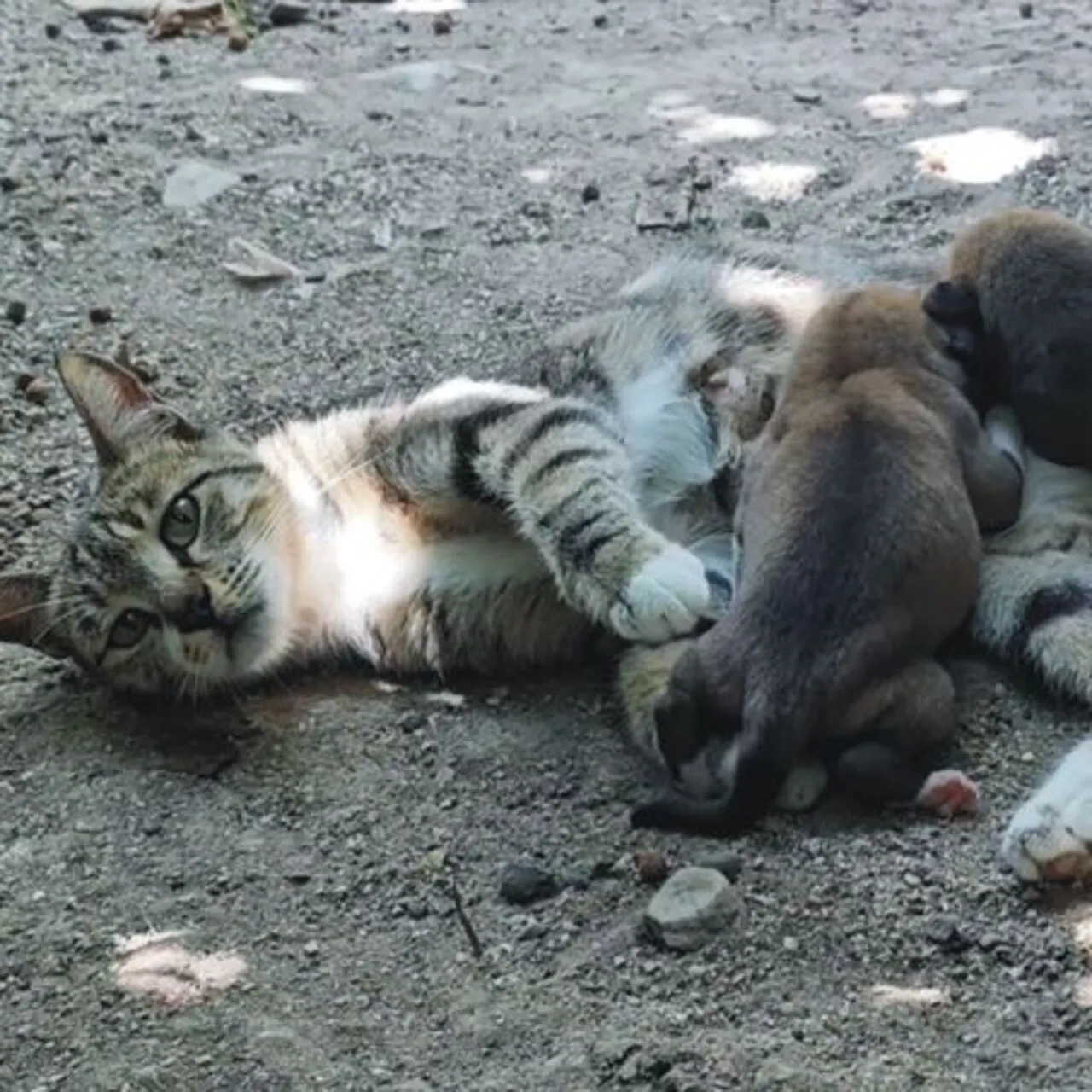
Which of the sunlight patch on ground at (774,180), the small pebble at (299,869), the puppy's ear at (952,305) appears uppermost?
the puppy's ear at (952,305)

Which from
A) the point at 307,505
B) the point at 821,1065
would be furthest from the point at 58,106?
the point at 821,1065

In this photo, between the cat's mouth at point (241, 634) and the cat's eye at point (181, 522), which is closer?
the cat's mouth at point (241, 634)

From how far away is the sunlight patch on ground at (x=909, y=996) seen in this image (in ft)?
11.3

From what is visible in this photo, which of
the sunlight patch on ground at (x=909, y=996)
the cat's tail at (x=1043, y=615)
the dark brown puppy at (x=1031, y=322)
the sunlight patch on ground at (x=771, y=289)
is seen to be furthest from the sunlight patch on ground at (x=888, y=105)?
the sunlight patch on ground at (x=909, y=996)

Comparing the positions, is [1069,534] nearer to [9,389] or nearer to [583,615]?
[583,615]

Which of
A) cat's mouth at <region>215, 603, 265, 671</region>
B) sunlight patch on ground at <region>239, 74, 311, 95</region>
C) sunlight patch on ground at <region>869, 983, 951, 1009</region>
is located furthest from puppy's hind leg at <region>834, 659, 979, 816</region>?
sunlight patch on ground at <region>239, 74, 311, 95</region>

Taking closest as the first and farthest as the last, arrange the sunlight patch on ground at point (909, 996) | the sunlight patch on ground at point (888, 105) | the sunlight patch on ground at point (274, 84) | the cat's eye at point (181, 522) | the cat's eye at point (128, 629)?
the sunlight patch on ground at point (909, 996)
the cat's eye at point (128, 629)
the cat's eye at point (181, 522)
the sunlight patch on ground at point (888, 105)
the sunlight patch on ground at point (274, 84)

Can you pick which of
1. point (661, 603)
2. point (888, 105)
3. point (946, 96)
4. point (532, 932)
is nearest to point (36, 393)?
point (661, 603)

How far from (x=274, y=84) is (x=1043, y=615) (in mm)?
4955

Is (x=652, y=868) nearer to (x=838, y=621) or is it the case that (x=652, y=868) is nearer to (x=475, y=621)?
(x=838, y=621)

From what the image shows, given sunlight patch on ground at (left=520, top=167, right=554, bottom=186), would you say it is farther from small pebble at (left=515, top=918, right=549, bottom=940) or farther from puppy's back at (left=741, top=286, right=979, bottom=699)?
small pebble at (left=515, top=918, right=549, bottom=940)

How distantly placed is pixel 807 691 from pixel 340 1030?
103cm

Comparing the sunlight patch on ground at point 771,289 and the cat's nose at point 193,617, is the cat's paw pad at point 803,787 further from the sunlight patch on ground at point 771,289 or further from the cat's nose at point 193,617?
the sunlight patch on ground at point 771,289

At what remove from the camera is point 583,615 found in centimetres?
497
